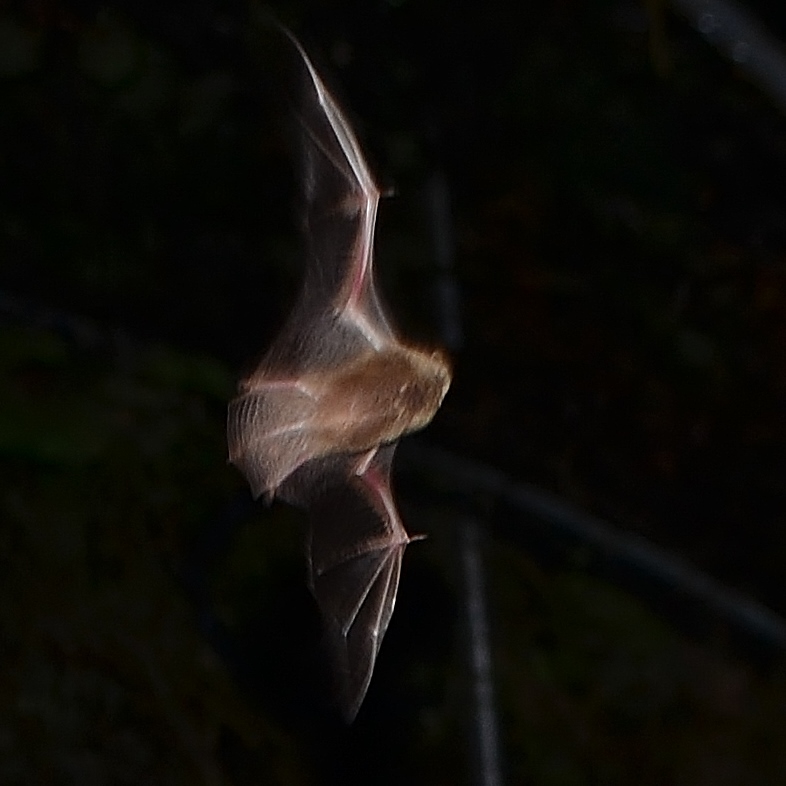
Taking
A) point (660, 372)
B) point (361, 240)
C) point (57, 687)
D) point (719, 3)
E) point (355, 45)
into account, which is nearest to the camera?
point (361, 240)

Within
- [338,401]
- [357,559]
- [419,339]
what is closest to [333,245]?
[338,401]

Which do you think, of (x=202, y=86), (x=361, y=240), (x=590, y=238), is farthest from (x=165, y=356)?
(x=361, y=240)

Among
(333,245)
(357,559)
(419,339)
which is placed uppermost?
(333,245)

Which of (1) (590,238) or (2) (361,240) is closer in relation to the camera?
(2) (361,240)

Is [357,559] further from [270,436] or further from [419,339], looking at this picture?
[419,339]

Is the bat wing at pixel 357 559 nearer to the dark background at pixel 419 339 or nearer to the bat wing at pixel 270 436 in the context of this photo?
the bat wing at pixel 270 436

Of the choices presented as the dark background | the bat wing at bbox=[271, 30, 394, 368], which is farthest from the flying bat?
the dark background

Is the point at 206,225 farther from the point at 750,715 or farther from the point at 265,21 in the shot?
the point at 750,715
